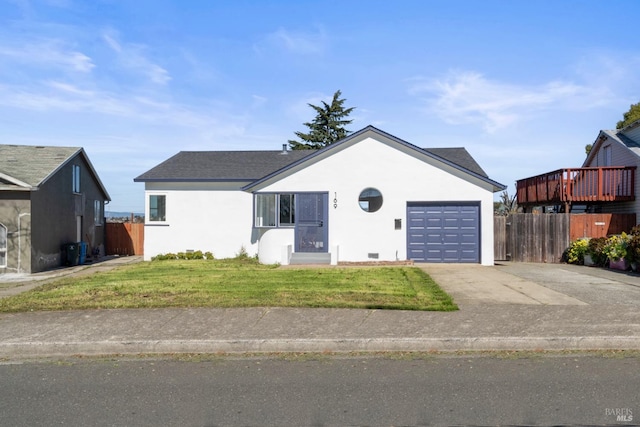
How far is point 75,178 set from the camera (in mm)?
24078

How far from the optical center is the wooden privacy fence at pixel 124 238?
28766 mm

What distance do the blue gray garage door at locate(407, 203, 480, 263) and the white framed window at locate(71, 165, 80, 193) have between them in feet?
49.4

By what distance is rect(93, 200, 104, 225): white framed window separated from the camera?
88.3 feet

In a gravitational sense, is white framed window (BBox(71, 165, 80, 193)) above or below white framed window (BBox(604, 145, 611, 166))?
below

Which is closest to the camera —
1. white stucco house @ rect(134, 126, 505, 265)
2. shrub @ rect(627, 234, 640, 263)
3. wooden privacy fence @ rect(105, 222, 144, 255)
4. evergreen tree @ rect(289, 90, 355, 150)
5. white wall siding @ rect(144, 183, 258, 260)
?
shrub @ rect(627, 234, 640, 263)

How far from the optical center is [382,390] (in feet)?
18.7

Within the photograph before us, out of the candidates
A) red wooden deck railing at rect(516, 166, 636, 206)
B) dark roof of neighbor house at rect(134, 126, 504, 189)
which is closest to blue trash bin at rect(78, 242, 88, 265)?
dark roof of neighbor house at rect(134, 126, 504, 189)

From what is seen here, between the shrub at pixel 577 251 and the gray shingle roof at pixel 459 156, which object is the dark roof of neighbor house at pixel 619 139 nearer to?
the shrub at pixel 577 251

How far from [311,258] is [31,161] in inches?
483

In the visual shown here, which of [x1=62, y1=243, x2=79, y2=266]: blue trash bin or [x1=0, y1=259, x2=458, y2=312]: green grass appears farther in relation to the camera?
[x1=62, y1=243, x2=79, y2=266]: blue trash bin

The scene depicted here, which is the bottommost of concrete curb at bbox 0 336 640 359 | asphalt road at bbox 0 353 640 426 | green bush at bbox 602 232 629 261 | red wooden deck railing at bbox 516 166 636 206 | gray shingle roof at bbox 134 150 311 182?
asphalt road at bbox 0 353 640 426

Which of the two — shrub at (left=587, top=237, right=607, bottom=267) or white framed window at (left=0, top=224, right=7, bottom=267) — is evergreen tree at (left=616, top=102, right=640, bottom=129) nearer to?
shrub at (left=587, top=237, right=607, bottom=267)

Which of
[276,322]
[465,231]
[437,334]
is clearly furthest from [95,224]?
[437,334]

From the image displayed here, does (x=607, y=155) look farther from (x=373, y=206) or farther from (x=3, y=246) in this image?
(x=3, y=246)
